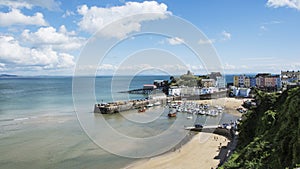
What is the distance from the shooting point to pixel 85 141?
19.9 m

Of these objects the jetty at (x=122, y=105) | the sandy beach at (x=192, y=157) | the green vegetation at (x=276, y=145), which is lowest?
the sandy beach at (x=192, y=157)

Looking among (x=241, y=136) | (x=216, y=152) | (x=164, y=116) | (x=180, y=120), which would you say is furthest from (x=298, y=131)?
(x=164, y=116)

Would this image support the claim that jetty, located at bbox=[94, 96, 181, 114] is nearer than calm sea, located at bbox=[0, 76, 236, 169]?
No

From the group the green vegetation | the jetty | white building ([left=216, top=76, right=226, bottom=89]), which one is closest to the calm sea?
the jetty

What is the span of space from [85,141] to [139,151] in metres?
4.94

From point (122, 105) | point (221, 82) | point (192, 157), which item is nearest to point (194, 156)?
point (192, 157)

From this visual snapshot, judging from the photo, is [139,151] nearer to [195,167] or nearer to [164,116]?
[195,167]

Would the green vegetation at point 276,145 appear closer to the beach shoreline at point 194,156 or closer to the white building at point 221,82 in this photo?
the beach shoreline at point 194,156

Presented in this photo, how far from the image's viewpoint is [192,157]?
16.4 m

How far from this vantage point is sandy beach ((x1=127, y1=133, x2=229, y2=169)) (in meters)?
15.0

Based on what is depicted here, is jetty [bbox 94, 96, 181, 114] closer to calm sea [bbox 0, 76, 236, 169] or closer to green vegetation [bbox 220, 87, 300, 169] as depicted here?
calm sea [bbox 0, 76, 236, 169]

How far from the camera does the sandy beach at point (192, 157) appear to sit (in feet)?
49.2

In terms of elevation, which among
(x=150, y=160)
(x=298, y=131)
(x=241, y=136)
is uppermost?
(x=298, y=131)

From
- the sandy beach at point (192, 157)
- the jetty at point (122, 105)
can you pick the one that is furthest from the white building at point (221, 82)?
the sandy beach at point (192, 157)
